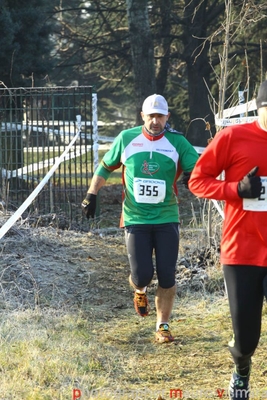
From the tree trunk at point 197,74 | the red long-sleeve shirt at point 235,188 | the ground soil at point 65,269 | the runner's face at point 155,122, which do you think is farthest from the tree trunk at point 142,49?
the red long-sleeve shirt at point 235,188

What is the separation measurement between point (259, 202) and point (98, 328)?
2988 millimetres

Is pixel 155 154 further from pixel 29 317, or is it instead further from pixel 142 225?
pixel 29 317

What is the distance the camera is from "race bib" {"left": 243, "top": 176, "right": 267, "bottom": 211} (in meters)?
4.73

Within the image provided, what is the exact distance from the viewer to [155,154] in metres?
6.83

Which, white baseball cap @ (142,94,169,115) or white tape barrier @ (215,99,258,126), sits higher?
white baseball cap @ (142,94,169,115)

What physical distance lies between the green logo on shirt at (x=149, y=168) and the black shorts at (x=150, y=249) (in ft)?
1.34

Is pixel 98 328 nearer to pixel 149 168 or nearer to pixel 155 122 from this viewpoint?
pixel 149 168

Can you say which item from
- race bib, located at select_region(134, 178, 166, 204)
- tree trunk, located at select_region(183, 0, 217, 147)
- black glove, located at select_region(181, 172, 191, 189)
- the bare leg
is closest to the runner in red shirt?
black glove, located at select_region(181, 172, 191, 189)

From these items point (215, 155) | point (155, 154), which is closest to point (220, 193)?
point (215, 155)

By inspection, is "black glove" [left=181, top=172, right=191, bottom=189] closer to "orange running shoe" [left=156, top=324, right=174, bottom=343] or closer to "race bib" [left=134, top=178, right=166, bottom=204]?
"race bib" [left=134, top=178, right=166, bottom=204]

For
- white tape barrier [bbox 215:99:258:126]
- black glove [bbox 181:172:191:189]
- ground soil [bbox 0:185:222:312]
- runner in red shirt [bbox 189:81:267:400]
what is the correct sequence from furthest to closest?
ground soil [bbox 0:185:222:312], white tape barrier [bbox 215:99:258:126], black glove [bbox 181:172:191:189], runner in red shirt [bbox 189:81:267:400]

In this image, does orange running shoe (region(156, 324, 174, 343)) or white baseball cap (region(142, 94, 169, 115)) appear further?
orange running shoe (region(156, 324, 174, 343))

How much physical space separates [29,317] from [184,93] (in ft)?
65.6

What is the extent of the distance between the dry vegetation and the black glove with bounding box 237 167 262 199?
1363 mm
